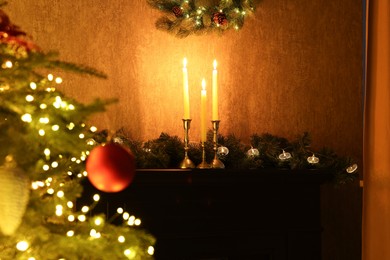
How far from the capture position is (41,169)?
1280 millimetres

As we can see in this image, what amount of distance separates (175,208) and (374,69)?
0.94m

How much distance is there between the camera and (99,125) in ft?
8.83

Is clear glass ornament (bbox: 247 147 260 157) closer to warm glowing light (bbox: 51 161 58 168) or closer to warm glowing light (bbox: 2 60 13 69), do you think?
warm glowing light (bbox: 51 161 58 168)

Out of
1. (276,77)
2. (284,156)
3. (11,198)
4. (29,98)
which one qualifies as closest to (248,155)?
(284,156)

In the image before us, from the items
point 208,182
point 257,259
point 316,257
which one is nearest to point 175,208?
point 208,182

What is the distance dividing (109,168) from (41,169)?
14 centimetres

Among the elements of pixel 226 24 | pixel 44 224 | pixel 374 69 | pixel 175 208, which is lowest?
pixel 175 208

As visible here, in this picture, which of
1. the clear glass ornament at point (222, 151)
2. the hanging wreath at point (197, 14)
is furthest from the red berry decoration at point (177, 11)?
the clear glass ornament at point (222, 151)

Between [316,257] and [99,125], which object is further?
[99,125]

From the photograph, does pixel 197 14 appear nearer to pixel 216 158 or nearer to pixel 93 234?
pixel 216 158

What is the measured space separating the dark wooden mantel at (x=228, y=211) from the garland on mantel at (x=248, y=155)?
2.6 inches

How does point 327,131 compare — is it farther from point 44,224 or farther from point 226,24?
point 44,224

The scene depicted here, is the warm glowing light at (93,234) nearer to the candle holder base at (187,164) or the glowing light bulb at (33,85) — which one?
the glowing light bulb at (33,85)

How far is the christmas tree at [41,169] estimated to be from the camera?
46.2 inches
